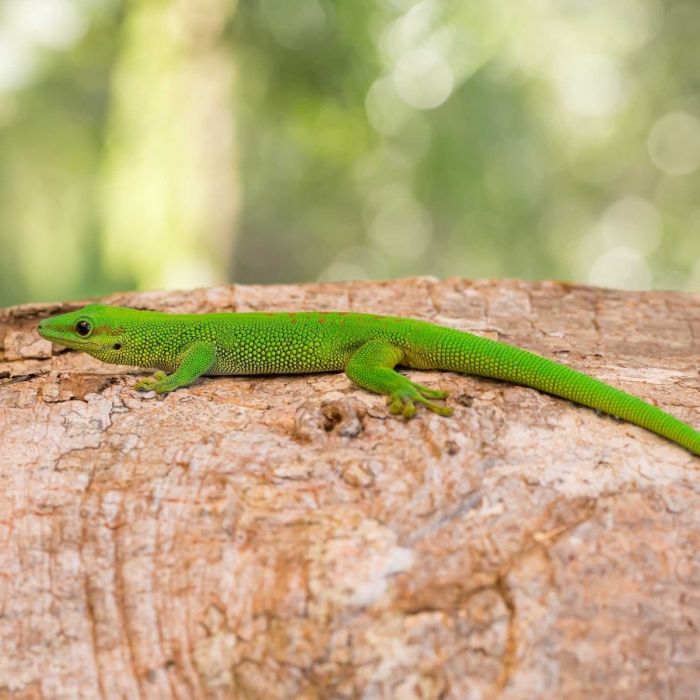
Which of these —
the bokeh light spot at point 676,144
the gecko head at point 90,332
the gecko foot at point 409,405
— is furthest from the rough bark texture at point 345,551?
the bokeh light spot at point 676,144

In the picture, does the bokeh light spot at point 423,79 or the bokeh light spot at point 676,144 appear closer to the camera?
the bokeh light spot at point 423,79

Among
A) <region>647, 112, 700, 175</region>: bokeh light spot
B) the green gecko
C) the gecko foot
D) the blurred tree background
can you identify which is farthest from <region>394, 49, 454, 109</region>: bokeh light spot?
the gecko foot

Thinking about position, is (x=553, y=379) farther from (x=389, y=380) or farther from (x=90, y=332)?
(x=90, y=332)

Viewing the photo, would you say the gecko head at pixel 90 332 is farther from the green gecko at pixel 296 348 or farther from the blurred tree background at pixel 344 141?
the blurred tree background at pixel 344 141

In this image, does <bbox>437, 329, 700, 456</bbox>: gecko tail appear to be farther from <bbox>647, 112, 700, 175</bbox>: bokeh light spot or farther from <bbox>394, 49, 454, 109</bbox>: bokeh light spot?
<bbox>647, 112, 700, 175</bbox>: bokeh light spot

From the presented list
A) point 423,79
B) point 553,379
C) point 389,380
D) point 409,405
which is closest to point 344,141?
point 423,79

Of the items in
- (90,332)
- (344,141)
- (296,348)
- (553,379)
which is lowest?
(553,379)

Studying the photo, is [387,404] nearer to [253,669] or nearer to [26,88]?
[253,669]

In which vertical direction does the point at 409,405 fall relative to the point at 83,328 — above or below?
below

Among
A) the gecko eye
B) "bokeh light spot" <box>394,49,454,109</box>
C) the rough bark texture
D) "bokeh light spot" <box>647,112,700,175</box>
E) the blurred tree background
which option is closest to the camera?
the rough bark texture
